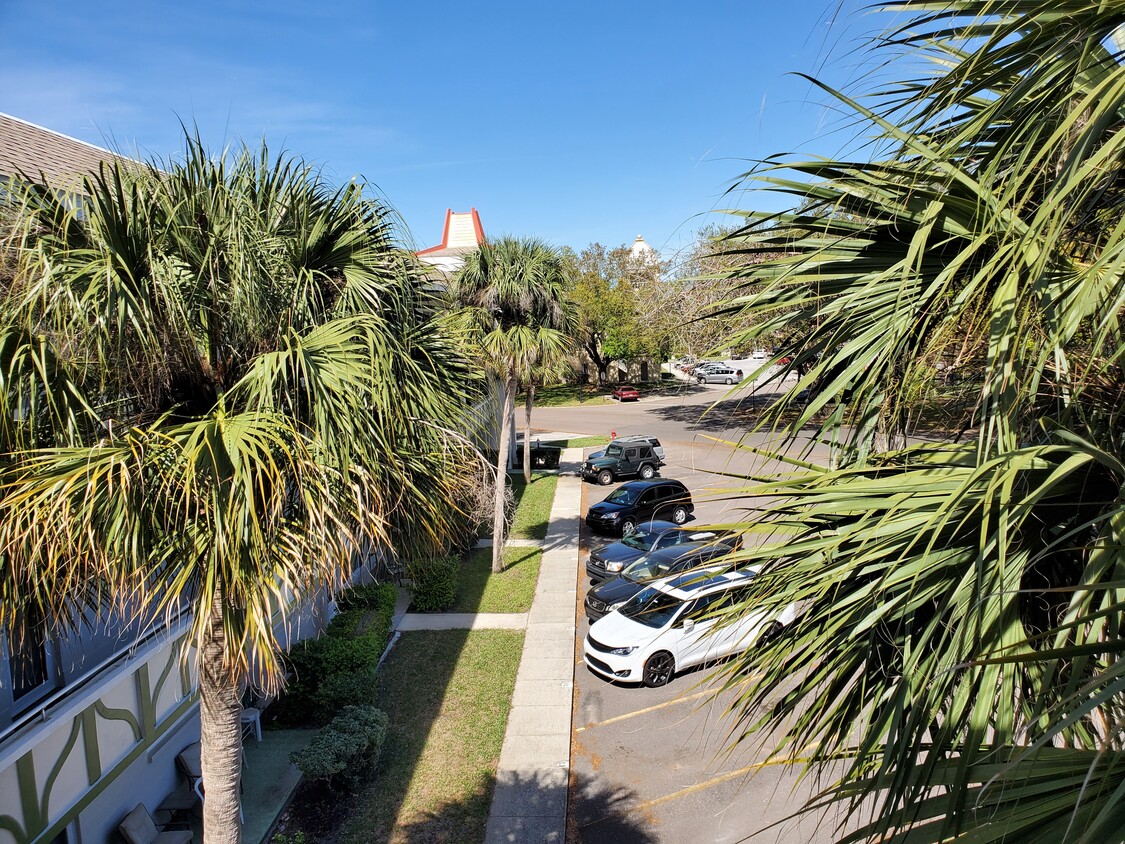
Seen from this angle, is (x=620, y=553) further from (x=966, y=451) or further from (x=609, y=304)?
(x=609, y=304)

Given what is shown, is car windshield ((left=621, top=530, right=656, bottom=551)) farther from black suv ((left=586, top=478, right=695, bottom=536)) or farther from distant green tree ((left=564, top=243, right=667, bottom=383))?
distant green tree ((left=564, top=243, right=667, bottom=383))

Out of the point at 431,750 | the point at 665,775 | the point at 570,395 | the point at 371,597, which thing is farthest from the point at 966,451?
the point at 570,395

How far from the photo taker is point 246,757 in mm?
9664

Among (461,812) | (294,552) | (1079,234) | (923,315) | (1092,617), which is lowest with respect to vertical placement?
(461,812)

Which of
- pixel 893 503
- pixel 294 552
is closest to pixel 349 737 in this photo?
pixel 294 552

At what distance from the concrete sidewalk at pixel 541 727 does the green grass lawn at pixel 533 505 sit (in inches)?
113

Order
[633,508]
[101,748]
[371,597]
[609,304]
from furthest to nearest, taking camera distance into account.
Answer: [609,304] < [633,508] < [371,597] < [101,748]

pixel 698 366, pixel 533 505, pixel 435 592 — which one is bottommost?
pixel 533 505

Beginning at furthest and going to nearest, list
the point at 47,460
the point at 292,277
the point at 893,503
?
1. the point at 292,277
2. the point at 47,460
3. the point at 893,503

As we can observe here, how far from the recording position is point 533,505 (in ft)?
78.0

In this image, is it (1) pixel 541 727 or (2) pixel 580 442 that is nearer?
(1) pixel 541 727

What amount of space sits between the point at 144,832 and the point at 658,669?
23.6 feet

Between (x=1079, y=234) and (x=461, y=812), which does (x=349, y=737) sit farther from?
(x=1079, y=234)

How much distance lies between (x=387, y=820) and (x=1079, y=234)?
863 centimetres
